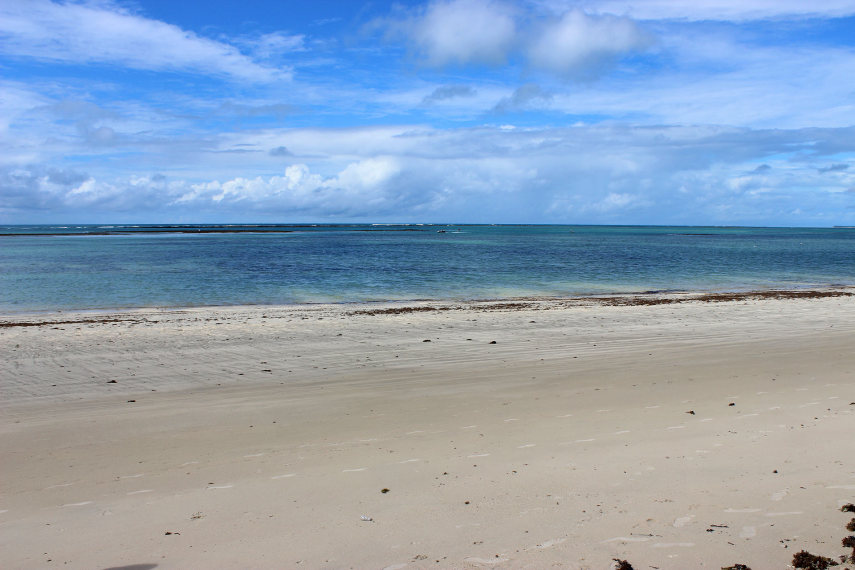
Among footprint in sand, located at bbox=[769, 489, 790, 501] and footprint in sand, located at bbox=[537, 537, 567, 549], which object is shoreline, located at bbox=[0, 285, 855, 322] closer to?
footprint in sand, located at bbox=[769, 489, 790, 501]

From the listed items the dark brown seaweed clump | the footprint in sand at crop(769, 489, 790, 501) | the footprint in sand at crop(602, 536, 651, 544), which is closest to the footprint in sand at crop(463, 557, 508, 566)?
the footprint in sand at crop(602, 536, 651, 544)

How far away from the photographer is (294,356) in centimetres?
1293

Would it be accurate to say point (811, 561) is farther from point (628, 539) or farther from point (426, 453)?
point (426, 453)

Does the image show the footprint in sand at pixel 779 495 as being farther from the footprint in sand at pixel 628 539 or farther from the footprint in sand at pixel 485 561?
the footprint in sand at pixel 485 561

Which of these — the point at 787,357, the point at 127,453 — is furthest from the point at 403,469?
the point at 787,357

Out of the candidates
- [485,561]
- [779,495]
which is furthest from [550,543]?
[779,495]

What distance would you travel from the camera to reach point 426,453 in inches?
273

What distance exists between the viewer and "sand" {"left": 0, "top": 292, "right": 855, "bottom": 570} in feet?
15.9

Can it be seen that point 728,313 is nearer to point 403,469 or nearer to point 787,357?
point 787,357

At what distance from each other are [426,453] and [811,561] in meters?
3.87

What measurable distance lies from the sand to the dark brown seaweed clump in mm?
101

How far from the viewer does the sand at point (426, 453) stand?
15.9 ft

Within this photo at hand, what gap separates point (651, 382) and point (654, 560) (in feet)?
20.2

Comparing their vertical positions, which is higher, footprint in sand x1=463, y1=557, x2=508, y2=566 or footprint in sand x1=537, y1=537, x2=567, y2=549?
footprint in sand x1=537, y1=537, x2=567, y2=549
